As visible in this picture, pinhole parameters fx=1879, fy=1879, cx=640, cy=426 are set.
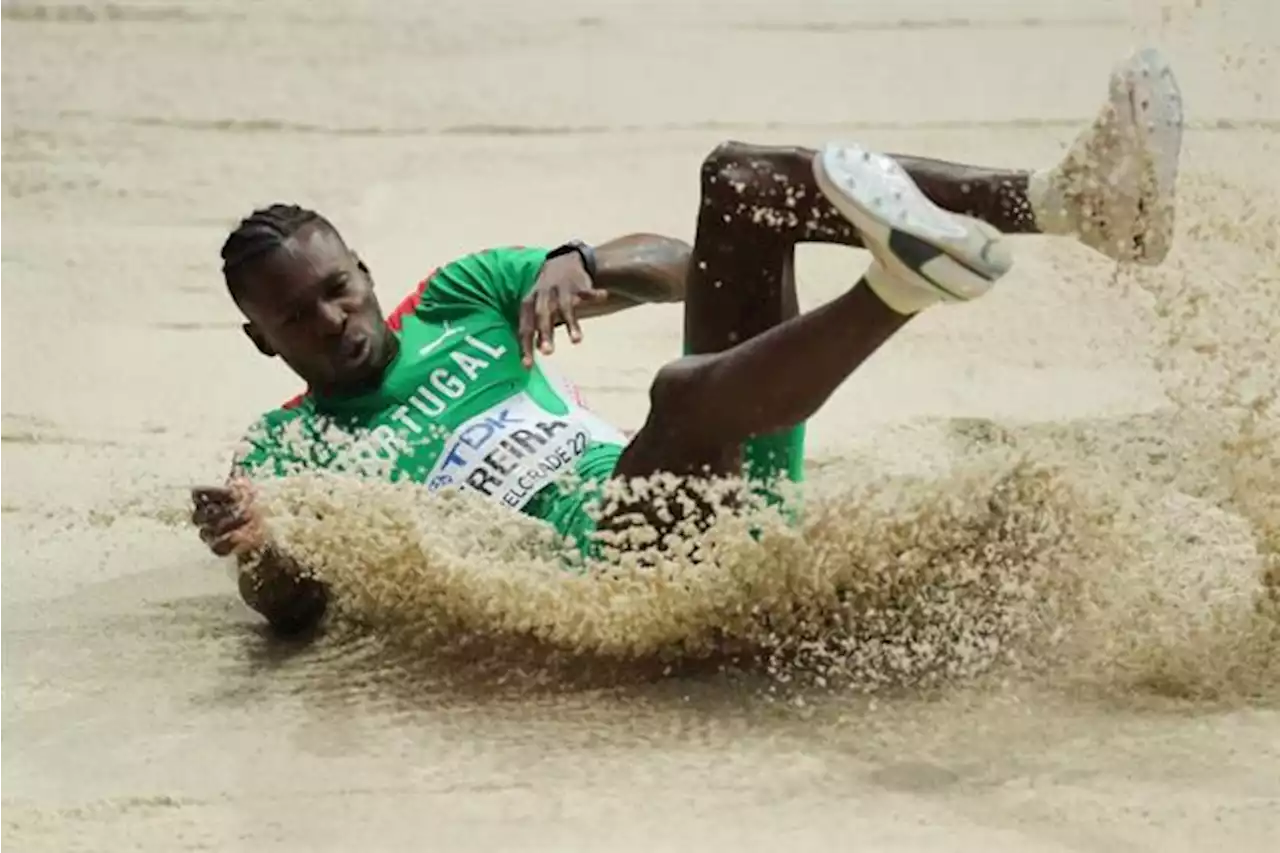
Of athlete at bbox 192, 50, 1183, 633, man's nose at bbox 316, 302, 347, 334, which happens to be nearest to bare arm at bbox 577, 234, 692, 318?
athlete at bbox 192, 50, 1183, 633

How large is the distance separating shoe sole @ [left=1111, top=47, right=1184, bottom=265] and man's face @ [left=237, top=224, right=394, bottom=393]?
789 mm

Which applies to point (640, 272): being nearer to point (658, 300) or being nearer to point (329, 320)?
point (658, 300)

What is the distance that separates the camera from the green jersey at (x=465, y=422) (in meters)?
1.90

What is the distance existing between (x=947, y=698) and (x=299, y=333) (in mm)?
754

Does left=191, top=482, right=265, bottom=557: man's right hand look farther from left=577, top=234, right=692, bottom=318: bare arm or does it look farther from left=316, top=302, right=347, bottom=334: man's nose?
left=577, top=234, right=692, bottom=318: bare arm

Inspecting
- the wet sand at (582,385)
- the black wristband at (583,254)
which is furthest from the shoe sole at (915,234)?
the black wristband at (583,254)

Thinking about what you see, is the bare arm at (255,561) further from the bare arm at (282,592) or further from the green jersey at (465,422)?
the green jersey at (465,422)

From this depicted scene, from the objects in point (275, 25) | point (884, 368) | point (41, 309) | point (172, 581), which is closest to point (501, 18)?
point (275, 25)

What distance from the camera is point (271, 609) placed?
1890 millimetres

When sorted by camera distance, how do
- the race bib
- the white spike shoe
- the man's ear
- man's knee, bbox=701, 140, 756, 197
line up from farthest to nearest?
the man's ear < the race bib < man's knee, bbox=701, 140, 756, 197 < the white spike shoe

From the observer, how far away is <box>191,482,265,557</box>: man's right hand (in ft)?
5.73

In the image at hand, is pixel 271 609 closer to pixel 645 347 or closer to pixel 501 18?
pixel 645 347

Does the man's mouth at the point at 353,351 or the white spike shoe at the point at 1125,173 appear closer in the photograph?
the white spike shoe at the point at 1125,173

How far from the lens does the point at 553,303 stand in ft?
6.43
